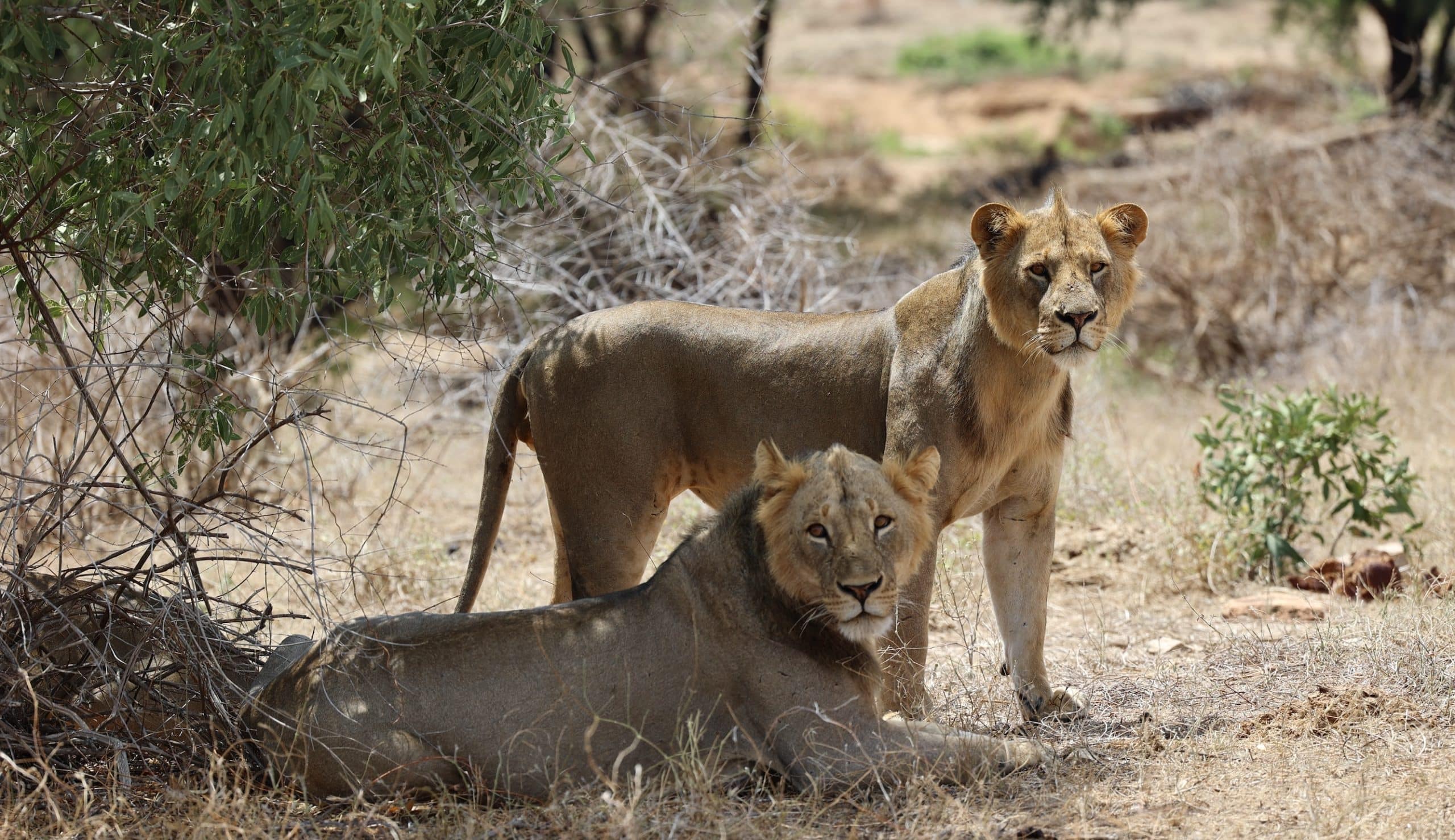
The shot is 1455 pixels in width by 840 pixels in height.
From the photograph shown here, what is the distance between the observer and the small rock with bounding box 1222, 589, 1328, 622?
6746 mm

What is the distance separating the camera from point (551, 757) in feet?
14.6

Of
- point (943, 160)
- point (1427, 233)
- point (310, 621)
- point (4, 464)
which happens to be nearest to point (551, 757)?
point (310, 621)

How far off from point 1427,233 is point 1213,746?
29.3 feet

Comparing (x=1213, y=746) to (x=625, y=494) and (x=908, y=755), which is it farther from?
(x=625, y=494)

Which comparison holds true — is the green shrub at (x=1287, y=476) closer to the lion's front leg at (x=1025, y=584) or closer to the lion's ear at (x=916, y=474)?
the lion's front leg at (x=1025, y=584)

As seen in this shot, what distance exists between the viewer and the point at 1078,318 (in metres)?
4.95

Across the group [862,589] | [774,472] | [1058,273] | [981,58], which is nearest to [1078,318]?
[1058,273]

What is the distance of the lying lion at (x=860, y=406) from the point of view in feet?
17.0

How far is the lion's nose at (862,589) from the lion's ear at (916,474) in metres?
0.40

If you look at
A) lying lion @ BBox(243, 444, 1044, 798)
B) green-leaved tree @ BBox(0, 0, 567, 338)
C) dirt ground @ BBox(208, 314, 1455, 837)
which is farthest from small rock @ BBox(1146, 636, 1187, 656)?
green-leaved tree @ BBox(0, 0, 567, 338)

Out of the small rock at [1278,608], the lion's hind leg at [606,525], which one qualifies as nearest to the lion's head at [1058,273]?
the lion's hind leg at [606,525]

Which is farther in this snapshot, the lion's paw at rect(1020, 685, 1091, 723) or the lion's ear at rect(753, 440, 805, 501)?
the lion's paw at rect(1020, 685, 1091, 723)

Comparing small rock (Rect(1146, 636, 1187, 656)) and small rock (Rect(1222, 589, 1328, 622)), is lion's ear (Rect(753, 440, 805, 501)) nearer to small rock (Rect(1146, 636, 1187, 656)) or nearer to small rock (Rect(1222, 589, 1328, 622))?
small rock (Rect(1146, 636, 1187, 656))

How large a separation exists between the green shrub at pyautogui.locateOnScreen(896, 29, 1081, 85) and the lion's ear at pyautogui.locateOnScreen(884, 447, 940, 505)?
107 ft
